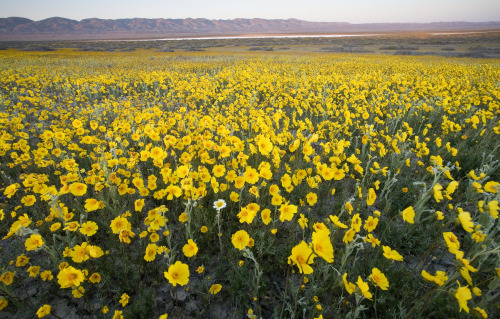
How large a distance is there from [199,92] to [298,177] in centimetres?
755

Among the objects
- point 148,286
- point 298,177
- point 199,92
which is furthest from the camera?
point 199,92

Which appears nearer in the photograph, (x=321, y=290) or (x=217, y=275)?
(x=321, y=290)

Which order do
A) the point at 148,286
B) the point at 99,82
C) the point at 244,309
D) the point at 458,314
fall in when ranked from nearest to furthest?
1. the point at 458,314
2. the point at 244,309
3. the point at 148,286
4. the point at 99,82

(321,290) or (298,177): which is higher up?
(298,177)

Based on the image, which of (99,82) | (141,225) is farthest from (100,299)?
(99,82)

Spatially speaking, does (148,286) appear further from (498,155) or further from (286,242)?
(498,155)

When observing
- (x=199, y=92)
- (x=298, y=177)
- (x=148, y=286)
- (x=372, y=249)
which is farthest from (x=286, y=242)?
(x=199, y=92)

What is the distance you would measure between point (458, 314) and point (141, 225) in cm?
425

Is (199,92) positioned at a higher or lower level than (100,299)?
higher

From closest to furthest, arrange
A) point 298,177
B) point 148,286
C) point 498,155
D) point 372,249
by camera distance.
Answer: point 148,286, point 372,249, point 298,177, point 498,155

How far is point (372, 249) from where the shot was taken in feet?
10.3

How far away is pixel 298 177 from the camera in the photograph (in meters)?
3.53

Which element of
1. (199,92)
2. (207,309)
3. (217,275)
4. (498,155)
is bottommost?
(207,309)

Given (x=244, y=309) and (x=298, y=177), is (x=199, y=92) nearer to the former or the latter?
(x=298, y=177)
